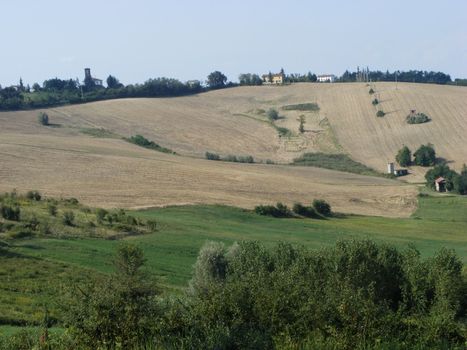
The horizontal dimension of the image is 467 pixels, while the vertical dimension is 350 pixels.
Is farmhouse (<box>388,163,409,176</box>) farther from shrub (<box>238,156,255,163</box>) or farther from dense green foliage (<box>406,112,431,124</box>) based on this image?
dense green foliage (<box>406,112,431,124</box>)

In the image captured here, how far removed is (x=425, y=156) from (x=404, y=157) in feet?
7.79

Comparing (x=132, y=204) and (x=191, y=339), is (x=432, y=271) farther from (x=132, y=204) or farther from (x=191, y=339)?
(x=132, y=204)

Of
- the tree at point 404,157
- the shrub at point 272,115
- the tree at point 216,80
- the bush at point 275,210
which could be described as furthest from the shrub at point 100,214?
the tree at point 216,80

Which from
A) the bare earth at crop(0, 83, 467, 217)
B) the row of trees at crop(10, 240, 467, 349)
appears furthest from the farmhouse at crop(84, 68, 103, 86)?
the row of trees at crop(10, 240, 467, 349)

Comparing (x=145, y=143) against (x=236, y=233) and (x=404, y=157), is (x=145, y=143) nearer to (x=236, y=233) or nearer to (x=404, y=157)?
(x=404, y=157)

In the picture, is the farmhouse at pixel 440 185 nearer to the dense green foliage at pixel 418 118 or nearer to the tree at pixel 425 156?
the tree at pixel 425 156

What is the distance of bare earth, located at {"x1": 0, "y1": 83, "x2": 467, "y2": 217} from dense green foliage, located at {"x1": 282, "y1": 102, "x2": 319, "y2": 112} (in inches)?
74.8

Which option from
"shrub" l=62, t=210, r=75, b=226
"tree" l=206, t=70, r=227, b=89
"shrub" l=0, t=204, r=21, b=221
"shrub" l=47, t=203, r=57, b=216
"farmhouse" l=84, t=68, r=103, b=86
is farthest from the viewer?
"farmhouse" l=84, t=68, r=103, b=86

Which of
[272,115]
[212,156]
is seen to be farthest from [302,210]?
[272,115]

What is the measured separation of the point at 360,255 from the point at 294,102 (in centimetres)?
10337

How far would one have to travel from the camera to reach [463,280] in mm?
33000

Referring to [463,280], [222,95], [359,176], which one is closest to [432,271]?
[463,280]

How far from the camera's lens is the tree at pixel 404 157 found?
307 ft

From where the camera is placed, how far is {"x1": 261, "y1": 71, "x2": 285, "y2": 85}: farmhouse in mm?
166250
